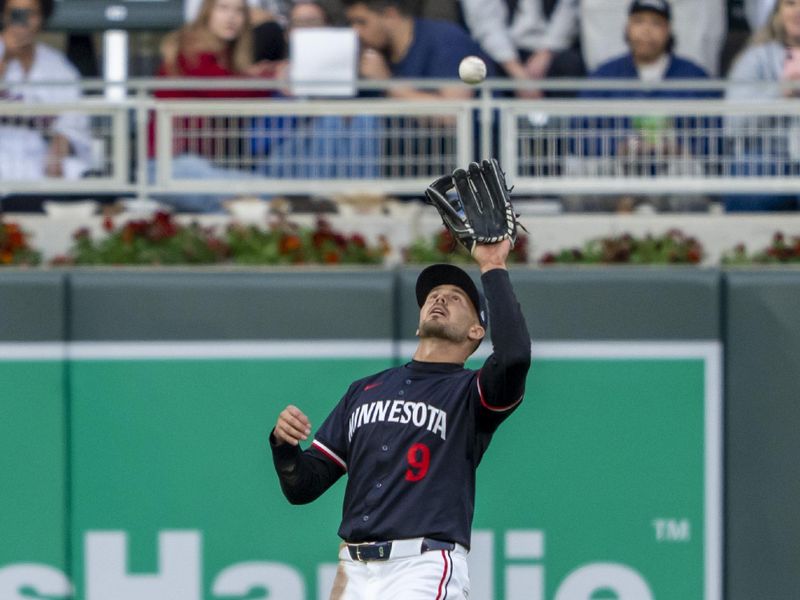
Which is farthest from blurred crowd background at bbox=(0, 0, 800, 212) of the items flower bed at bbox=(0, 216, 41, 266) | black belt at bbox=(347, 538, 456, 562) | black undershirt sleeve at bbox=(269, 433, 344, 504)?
black belt at bbox=(347, 538, 456, 562)

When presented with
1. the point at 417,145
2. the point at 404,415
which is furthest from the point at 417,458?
the point at 417,145

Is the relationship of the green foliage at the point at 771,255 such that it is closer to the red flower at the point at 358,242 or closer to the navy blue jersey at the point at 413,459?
the red flower at the point at 358,242

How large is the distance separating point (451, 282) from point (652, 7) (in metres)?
3.58

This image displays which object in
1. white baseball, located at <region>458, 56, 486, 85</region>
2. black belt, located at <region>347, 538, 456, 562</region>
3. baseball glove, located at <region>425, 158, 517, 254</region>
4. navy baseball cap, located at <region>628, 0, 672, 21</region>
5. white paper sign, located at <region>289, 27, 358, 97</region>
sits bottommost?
black belt, located at <region>347, 538, 456, 562</region>

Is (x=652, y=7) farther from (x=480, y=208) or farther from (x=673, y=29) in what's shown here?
(x=480, y=208)

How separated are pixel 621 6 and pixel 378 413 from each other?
406 centimetres

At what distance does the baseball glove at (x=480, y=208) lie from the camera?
14.4ft

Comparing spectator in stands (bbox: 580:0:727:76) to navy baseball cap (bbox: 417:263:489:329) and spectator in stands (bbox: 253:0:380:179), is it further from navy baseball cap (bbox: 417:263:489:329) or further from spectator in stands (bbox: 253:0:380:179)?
navy baseball cap (bbox: 417:263:489:329)

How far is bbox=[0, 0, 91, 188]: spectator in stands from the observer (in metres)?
7.49

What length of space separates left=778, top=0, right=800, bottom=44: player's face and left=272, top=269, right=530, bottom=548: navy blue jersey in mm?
3886

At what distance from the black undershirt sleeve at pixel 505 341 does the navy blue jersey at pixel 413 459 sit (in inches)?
2.7

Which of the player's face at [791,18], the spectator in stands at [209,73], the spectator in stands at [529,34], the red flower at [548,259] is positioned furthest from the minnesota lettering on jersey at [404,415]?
the player's face at [791,18]

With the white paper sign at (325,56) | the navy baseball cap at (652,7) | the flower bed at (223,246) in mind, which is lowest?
the flower bed at (223,246)

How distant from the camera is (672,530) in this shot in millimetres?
6277
